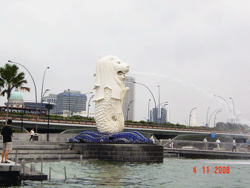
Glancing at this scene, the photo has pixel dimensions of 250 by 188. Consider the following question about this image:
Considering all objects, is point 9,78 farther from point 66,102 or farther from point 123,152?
point 66,102

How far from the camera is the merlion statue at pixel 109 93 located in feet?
71.8

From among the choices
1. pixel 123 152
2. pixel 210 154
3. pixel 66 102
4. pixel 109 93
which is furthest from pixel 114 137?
pixel 66 102

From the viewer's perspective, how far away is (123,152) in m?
18.5

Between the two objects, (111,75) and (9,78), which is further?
(9,78)

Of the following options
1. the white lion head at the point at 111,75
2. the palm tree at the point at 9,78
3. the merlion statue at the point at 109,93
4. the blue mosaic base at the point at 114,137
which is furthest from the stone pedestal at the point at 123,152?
the palm tree at the point at 9,78

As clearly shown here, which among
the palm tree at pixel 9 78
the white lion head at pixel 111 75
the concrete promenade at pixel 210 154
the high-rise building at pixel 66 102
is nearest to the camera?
the white lion head at pixel 111 75

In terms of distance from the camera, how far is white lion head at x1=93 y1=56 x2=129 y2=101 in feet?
72.6

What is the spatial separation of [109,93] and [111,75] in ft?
4.13

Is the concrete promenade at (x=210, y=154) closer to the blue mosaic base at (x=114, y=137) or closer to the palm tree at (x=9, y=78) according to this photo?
the blue mosaic base at (x=114, y=137)

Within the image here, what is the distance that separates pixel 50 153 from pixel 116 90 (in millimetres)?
6313

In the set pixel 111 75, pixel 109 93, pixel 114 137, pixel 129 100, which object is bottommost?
pixel 114 137

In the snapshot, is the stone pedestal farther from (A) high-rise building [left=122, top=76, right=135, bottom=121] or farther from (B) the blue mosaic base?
(A) high-rise building [left=122, top=76, right=135, bottom=121]

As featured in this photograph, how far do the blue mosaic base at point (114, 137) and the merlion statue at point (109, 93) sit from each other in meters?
0.80

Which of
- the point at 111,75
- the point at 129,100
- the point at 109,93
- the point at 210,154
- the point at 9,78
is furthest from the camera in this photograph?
the point at 129,100
